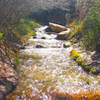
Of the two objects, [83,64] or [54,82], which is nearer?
[54,82]

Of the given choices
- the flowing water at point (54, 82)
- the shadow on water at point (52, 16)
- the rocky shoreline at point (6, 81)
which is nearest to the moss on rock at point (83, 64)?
the flowing water at point (54, 82)

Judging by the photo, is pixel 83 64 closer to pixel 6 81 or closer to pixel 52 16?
pixel 6 81

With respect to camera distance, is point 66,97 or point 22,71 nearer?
point 66,97

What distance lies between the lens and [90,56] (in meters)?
4.63

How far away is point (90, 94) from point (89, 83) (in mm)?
481

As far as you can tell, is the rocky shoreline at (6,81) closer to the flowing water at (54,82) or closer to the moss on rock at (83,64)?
the flowing water at (54,82)

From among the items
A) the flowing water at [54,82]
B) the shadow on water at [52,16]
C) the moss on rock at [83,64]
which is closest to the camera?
the flowing water at [54,82]

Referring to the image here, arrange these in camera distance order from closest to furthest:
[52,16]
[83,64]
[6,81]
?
[6,81] → [83,64] → [52,16]

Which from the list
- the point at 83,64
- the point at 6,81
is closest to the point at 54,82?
the point at 6,81

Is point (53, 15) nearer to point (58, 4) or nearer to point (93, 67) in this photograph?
point (58, 4)

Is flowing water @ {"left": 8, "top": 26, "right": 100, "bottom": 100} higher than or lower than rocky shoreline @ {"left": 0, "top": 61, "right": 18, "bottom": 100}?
lower

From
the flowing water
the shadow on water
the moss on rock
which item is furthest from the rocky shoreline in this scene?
the shadow on water

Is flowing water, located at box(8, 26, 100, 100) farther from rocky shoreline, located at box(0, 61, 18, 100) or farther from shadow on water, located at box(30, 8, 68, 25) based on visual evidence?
shadow on water, located at box(30, 8, 68, 25)

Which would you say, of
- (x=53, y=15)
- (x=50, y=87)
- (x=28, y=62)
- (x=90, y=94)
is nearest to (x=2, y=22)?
(x=28, y=62)
